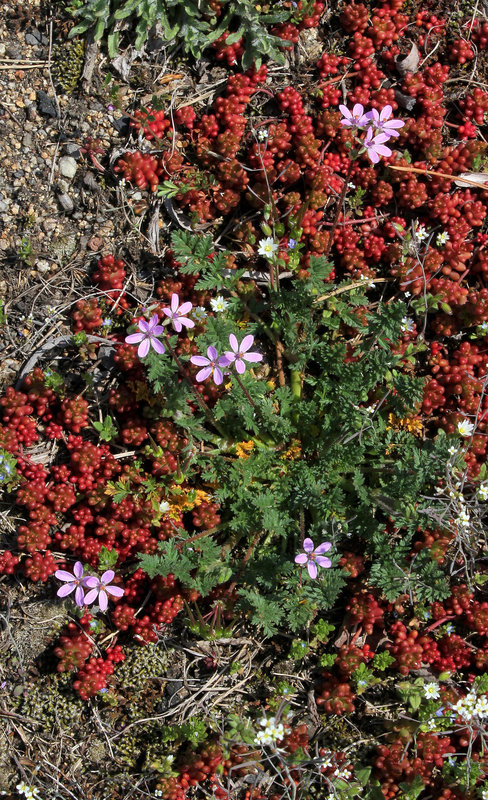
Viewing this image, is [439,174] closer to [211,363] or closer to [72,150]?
[211,363]

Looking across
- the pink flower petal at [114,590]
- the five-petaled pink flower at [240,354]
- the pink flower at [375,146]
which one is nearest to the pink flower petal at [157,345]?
the five-petaled pink flower at [240,354]

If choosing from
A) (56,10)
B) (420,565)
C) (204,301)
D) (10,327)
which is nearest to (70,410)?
(10,327)

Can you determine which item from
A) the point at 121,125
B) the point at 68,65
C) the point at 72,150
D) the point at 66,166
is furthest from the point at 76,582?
the point at 68,65

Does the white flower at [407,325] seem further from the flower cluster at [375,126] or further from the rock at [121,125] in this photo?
the rock at [121,125]

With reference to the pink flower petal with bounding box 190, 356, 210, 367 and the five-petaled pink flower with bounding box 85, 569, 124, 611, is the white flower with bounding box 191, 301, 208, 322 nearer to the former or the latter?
the pink flower petal with bounding box 190, 356, 210, 367

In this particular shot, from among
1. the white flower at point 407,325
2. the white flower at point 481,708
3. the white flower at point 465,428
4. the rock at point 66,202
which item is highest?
the rock at point 66,202

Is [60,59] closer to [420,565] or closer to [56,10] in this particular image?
[56,10]
